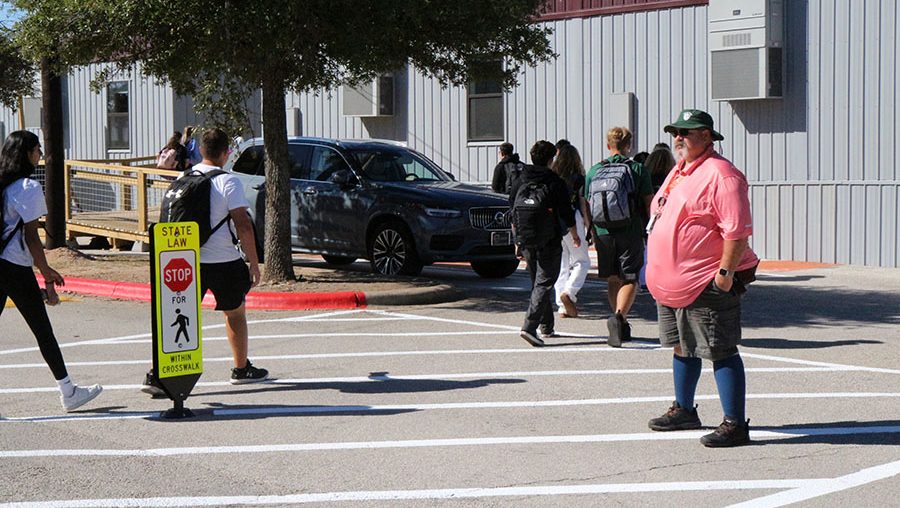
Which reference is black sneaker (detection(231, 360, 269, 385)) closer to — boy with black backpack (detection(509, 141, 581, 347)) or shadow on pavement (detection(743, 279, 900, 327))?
boy with black backpack (detection(509, 141, 581, 347))

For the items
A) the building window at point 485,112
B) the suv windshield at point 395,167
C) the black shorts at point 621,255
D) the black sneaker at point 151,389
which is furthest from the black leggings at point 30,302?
the building window at point 485,112

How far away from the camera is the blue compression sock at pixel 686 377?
7.50 m

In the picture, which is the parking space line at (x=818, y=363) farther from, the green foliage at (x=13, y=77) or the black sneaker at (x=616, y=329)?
the green foliage at (x=13, y=77)

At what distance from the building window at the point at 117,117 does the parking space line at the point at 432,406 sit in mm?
22789

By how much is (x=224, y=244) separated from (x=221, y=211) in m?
0.25

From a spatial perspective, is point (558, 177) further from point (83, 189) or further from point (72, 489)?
point (83, 189)

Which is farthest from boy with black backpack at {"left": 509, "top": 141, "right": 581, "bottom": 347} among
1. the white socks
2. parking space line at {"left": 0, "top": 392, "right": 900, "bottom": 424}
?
the white socks

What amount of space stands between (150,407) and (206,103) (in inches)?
329

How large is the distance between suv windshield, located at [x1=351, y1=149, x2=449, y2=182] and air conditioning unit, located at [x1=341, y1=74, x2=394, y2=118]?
657cm

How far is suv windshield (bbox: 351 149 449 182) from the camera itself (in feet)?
56.1

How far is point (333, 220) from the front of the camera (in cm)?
1698

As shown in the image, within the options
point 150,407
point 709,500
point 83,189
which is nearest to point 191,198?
point 150,407

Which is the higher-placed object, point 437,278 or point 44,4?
point 44,4

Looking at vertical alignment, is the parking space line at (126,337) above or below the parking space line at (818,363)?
above
